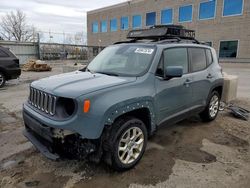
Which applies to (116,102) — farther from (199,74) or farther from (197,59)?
(197,59)

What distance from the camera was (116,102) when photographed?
2691 millimetres

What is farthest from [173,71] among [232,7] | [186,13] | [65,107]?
[186,13]

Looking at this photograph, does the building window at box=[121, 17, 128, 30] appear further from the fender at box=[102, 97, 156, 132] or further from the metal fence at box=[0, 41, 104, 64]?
the fender at box=[102, 97, 156, 132]

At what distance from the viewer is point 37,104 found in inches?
121

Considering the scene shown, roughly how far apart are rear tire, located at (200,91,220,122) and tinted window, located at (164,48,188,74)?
131cm

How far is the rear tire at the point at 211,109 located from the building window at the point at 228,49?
20.3 m

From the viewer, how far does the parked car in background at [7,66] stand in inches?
364

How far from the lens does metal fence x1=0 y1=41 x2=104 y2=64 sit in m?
20.0

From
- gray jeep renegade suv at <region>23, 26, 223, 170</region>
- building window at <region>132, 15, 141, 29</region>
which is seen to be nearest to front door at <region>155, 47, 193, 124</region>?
gray jeep renegade suv at <region>23, 26, 223, 170</region>

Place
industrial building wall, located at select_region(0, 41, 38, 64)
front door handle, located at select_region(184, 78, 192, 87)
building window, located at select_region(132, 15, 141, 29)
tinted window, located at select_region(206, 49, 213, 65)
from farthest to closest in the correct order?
building window, located at select_region(132, 15, 141, 29) < industrial building wall, located at select_region(0, 41, 38, 64) < tinted window, located at select_region(206, 49, 213, 65) < front door handle, located at select_region(184, 78, 192, 87)

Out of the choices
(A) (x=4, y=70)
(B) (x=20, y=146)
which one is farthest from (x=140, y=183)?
(A) (x=4, y=70)

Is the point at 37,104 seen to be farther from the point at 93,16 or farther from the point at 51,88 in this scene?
the point at 93,16

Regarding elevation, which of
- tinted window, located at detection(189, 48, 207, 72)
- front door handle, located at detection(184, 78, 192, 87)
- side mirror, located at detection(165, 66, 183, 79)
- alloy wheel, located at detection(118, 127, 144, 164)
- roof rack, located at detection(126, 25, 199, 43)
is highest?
roof rack, located at detection(126, 25, 199, 43)

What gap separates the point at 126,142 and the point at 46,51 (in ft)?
71.8
